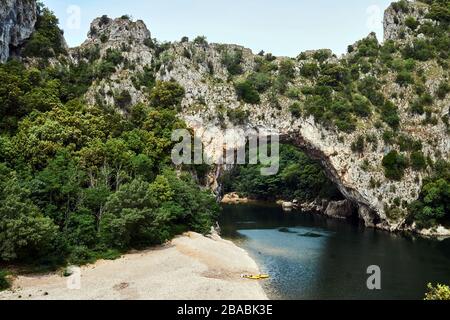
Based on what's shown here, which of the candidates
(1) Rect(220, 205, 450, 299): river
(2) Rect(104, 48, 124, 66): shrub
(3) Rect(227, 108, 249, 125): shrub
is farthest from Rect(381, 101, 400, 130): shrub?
(2) Rect(104, 48, 124, 66): shrub

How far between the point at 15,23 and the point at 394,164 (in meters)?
61.0

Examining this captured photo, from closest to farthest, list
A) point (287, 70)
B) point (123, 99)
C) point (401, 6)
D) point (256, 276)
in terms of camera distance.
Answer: point (256, 276) < point (123, 99) < point (287, 70) < point (401, 6)

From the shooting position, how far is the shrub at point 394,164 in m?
71.7

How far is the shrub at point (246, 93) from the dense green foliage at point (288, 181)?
19125 mm

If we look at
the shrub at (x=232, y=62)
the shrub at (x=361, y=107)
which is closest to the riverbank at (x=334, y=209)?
the shrub at (x=361, y=107)

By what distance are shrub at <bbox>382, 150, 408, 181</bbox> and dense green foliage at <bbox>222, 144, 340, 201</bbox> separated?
623 inches

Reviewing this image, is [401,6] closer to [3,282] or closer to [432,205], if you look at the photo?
[432,205]

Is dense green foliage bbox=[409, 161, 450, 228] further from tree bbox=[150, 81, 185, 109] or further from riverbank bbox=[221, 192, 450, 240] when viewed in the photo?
tree bbox=[150, 81, 185, 109]

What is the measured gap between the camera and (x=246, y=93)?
75062mm

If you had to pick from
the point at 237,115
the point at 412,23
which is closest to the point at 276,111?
the point at 237,115

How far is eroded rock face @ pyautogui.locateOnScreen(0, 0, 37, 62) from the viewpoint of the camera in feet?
220

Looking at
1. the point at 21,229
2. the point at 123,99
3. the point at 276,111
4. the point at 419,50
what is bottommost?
the point at 21,229
